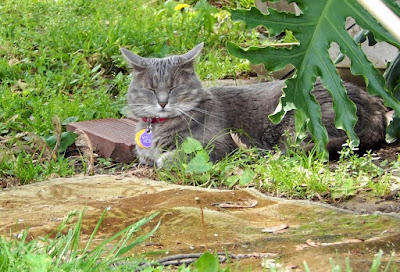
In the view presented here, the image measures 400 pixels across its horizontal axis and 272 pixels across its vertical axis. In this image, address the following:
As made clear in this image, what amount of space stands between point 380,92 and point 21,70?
4.52 meters

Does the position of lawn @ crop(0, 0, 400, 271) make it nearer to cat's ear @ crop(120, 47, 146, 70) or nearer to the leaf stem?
cat's ear @ crop(120, 47, 146, 70)

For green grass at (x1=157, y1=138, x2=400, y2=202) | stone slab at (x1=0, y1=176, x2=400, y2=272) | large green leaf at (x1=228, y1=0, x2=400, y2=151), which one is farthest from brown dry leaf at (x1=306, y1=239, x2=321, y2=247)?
green grass at (x1=157, y1=138, x2=400, y2=202)

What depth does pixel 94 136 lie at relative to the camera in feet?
16.1

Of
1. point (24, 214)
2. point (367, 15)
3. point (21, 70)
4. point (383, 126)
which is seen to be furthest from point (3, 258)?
point (21, 70)

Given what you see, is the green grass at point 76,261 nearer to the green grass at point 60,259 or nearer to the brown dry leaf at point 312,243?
the green grass at point 60,259

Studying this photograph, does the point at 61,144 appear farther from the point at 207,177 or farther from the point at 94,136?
the point at 207,177

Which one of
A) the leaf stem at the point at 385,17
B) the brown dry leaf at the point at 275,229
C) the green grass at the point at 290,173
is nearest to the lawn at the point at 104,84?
the green grass at the point at 290,173

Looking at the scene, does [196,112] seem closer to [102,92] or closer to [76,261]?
[102,92]

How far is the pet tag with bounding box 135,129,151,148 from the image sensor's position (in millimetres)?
4723

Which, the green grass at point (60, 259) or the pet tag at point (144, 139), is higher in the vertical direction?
the green grass at point (60, 259)

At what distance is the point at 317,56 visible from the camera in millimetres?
2408

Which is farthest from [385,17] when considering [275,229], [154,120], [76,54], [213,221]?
[76,54]

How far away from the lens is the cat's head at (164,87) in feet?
15.4

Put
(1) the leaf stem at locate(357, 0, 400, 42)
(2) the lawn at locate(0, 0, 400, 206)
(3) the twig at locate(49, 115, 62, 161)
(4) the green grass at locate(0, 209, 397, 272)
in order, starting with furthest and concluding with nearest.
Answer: (3) the twig at locate(49, 115, 62, 161)
(2) the lawn at locate(0, 0, 400, 206)
(4) the green grass at locate(0, 209, 397, 272)
(1) the leaf stem at locate(357, 0, 400, 42)
